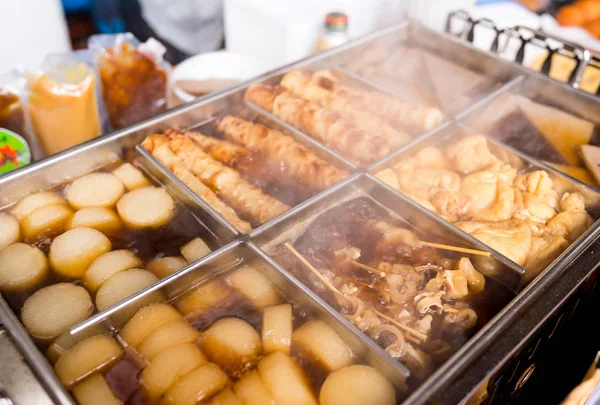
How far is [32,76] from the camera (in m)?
2.94

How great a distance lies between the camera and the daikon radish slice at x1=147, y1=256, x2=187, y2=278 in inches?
85.8

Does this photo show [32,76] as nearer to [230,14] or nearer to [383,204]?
[230,14]

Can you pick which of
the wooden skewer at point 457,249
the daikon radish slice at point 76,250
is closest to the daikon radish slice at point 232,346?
the daikon radish slice at point 76,250

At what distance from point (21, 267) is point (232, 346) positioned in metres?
1.06

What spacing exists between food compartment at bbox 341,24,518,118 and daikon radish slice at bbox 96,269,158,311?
214cm

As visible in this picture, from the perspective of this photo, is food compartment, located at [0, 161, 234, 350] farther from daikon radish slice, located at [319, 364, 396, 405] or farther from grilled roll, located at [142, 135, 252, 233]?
daikon radish slice, located at [319, 364, 396, 405]

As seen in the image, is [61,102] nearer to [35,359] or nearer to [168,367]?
[35,359]

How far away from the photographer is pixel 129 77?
3.39 meters

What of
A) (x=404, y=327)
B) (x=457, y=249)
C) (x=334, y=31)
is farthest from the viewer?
(x=334, y=31)

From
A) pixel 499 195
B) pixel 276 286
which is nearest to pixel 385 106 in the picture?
pixel 499 195

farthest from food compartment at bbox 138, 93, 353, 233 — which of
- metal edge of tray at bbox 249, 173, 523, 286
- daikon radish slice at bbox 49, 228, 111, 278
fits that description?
daikon radish slice at bbox 49, 228, 111, 278

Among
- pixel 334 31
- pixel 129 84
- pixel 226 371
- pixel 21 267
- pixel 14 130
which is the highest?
pixel 334 31


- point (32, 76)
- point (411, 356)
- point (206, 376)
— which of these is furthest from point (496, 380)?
point (32, 76)

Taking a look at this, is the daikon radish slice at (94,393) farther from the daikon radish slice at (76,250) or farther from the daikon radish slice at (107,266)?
the daikon radish slice at (76,250)
